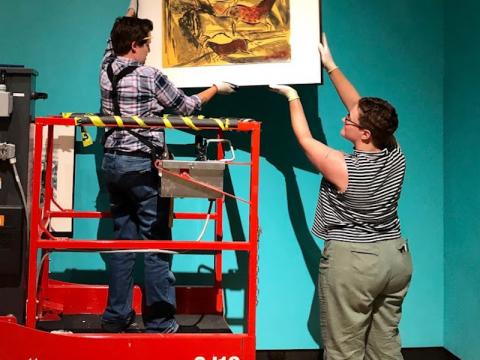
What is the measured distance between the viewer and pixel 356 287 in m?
2.13

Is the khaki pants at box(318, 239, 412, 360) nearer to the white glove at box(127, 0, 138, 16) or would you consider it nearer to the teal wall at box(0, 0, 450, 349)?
the teal wall at box(0, 0, 450, 349)

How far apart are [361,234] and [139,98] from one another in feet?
3.41

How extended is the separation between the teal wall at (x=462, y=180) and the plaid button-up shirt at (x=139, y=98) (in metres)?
1.45

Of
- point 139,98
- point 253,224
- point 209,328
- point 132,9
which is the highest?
point 132,9

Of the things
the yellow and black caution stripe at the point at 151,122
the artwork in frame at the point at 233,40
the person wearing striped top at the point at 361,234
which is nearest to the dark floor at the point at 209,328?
the person wearing striped top at the point at 361,234

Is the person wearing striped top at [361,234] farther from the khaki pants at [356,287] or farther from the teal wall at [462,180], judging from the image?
the teal wall at [462,180]

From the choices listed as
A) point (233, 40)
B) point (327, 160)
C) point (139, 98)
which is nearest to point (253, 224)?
point (327, 160)

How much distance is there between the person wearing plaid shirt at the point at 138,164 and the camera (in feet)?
7.54

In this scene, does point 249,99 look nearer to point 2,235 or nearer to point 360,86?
point 360,86

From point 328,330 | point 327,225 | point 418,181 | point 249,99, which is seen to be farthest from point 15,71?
point 418,181

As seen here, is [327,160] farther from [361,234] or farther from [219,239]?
[219,239]

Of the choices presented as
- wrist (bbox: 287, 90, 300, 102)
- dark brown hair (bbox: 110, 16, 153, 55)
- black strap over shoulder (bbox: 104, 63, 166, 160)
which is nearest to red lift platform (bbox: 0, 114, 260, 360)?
black strap over shoulder (bbox: 104, 63, 166, 160)

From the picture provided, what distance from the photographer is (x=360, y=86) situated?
3.04 meters

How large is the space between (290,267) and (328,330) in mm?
845
